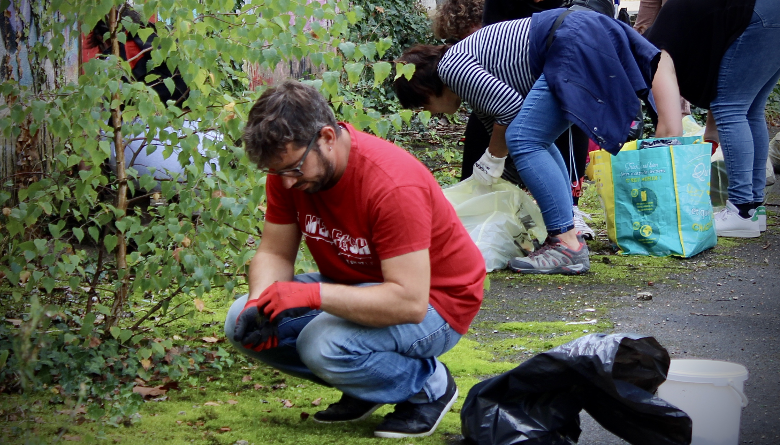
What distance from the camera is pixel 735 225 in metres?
5.28

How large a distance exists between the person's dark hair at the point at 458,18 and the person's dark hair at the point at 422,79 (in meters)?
0.81

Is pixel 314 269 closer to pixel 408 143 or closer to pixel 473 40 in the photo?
pixel 473 40

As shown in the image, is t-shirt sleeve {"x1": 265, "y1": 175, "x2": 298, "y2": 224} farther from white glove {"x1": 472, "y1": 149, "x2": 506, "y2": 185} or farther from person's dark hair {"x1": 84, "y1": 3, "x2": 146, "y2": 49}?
white glove {"x1": 472, "y1": 149, "x2": 506, "y2": 185}

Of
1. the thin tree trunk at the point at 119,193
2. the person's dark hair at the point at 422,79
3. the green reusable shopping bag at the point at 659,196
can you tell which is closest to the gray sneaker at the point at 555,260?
the green reusable shopping bag at the point at 659,196

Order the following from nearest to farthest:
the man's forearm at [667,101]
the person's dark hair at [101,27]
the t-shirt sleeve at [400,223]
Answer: the t-shirt sleeve at [400,223]
the person's dark hair at [101,27]
the man's forearm at [667,101]

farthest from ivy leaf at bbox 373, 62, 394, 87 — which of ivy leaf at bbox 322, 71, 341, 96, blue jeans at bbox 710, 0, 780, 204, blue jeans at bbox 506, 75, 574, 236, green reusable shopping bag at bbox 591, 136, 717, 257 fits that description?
blue jeans at bbox 710, 0, 780, 204

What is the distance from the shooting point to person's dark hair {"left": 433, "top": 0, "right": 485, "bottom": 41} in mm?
5043

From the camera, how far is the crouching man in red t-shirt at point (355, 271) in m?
2.24

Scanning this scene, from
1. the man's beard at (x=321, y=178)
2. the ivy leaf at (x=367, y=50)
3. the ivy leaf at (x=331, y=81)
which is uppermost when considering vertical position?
the ivy leaf at (x=367, y=50)

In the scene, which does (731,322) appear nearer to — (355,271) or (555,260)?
(555,260)

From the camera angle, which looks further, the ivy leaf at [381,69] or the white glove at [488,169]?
the white glove at [488,169]

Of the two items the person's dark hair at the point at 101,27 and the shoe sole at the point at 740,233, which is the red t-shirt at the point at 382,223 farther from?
the shoe sole at the point at 740,233

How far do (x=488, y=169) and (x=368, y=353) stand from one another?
2506mm

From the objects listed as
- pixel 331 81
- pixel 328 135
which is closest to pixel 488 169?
pixel 331 81
